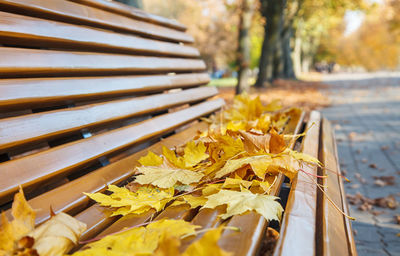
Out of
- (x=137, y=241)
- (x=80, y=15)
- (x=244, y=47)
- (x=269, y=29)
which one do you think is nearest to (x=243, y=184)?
(x=137, y=241)

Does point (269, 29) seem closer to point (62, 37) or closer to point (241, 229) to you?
point (62, 37)

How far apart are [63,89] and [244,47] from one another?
7.33m

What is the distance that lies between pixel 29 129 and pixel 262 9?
10674 millimetres

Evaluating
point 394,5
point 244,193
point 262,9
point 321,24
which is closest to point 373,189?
point 244,193

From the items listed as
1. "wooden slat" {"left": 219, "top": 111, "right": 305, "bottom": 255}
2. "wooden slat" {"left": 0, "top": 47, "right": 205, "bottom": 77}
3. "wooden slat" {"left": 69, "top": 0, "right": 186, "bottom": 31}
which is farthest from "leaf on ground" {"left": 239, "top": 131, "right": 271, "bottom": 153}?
"wooden slat" {"left": 69, "top": 0, "right": 186, "bottom": 31}

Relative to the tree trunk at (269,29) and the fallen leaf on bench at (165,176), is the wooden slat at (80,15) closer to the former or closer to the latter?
the fallen leaf on bench at (165,176)

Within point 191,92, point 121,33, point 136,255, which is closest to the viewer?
point 136,255

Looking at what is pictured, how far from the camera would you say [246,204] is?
0.79 metres

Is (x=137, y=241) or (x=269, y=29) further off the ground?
(x=269, y=29)

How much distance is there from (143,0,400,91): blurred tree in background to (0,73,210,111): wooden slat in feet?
20.8

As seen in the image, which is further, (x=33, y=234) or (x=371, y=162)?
(x=371, y=162)

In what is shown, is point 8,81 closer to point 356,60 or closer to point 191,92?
point 191,92

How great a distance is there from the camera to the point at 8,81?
957mm

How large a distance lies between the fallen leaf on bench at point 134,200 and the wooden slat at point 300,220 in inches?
14.6
